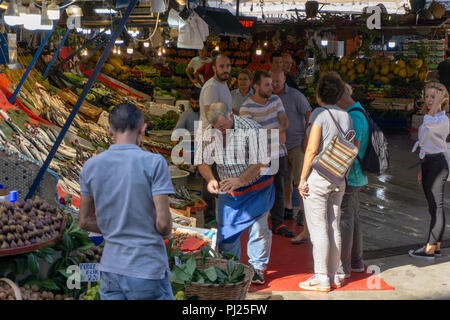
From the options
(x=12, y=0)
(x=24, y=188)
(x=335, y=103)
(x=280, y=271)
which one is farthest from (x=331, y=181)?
(x=12, y=0)

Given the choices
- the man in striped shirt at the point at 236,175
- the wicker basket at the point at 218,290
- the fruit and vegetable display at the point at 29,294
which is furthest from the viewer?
the man in striped shirt at the point at 236,175

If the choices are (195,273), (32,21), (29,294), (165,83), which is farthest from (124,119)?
(165,83)

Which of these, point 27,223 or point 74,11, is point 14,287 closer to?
point 27,223

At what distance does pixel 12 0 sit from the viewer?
5504 mm

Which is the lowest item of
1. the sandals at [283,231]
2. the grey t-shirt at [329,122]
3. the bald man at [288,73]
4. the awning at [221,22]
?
the sandals at [283,231]

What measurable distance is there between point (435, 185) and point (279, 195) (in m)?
1.60

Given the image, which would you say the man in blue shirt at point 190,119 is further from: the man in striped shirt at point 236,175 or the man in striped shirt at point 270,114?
the man in striped shirt at point 236,175

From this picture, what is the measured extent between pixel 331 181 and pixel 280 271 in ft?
3.83

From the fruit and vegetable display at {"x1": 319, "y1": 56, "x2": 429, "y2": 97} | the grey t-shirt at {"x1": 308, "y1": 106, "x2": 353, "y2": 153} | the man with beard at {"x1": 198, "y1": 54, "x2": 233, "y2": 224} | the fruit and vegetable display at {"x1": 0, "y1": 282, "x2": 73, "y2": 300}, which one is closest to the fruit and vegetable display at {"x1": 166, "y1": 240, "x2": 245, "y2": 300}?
the fruit and vegetable display at {"x1": 0, "y1": 282, "x2": 73, "y2": 300}

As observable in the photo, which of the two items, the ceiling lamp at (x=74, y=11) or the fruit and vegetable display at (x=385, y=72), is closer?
the ceiling lamp at (x=74, y=11)

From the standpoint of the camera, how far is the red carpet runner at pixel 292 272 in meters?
5.32

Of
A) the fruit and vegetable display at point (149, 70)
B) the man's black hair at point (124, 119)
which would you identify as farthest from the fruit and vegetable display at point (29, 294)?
the fruit and vegetable display at point (149, 70)

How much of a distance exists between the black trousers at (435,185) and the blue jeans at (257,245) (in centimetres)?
196
